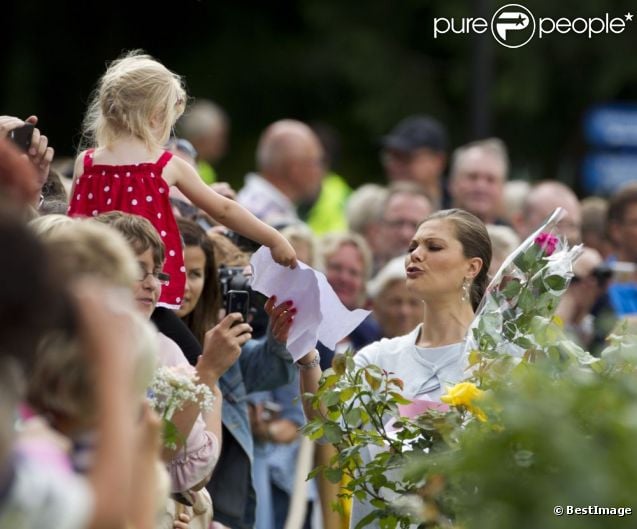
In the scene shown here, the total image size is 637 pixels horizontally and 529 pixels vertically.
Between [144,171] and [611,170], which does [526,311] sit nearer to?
[144,171]

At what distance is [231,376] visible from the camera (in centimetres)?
628

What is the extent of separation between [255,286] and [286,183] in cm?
460

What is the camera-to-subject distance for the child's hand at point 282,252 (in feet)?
17.7

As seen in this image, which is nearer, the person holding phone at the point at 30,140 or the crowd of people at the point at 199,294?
the crowd of people at the point at 199,294

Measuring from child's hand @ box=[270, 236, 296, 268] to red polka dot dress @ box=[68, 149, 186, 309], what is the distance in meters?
0.32

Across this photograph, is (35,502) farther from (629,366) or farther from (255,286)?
(255,286)

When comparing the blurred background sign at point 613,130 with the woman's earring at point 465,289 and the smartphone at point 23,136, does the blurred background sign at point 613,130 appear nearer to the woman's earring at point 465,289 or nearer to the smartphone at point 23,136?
the woman's earring at point 465,289

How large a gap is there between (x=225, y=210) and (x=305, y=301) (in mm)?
508

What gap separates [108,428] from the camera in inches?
122

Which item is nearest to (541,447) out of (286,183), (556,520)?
(556,520)

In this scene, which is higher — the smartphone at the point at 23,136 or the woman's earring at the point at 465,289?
the smartphone at the point at 23,136

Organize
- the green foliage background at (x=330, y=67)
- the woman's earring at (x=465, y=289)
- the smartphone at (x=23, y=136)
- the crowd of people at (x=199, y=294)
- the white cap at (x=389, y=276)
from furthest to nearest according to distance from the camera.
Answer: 1. the green foliage background at (x=330, y=67)
2. the white cap at (x=389, y=276)
3. the woman's earring at (x=465, y=289)
4. the smartphone at (x=23, y=136)
5. the crowd of people at (x=199, y=294)

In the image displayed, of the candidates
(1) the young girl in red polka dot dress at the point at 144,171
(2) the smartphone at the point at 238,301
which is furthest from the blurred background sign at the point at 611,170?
(1) the young girl in red polka dot dress at the point at 144,171

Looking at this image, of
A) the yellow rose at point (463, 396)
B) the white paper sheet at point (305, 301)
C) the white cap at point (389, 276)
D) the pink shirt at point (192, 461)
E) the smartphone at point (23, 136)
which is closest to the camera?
the yellow rose at point (463, 396)
